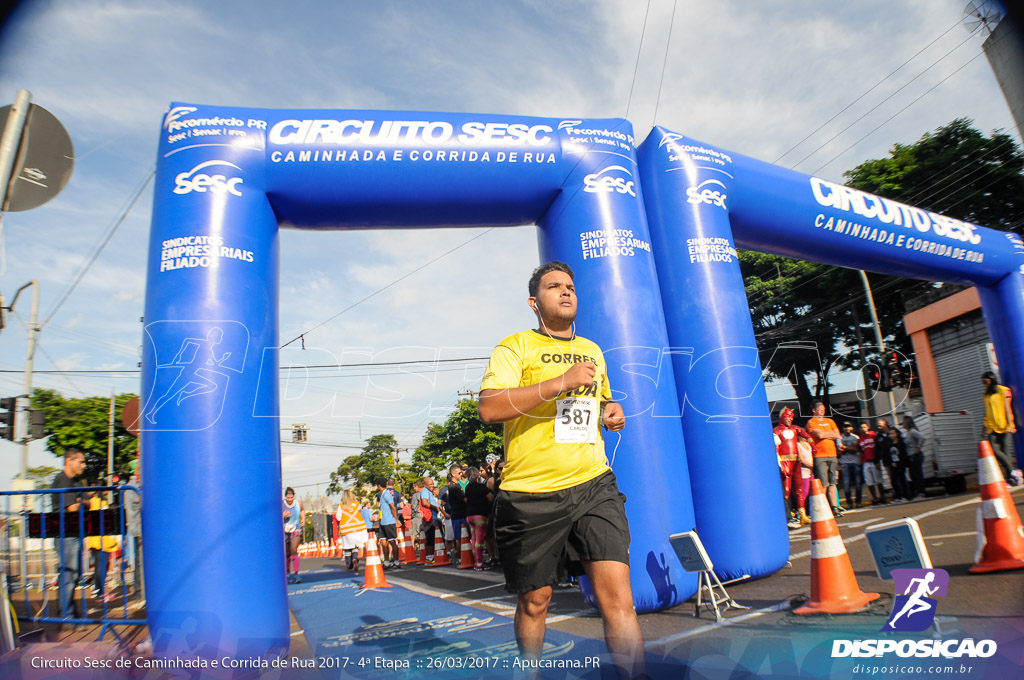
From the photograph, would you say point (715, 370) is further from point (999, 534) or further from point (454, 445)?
point (454, 445)

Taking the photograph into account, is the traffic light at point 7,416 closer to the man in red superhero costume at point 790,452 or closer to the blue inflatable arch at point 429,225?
the blue inflatable arch at point 429,225

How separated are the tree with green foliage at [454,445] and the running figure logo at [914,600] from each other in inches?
199

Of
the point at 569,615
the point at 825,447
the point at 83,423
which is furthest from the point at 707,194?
the point at 83,423

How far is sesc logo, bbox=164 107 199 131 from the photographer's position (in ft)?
15.4

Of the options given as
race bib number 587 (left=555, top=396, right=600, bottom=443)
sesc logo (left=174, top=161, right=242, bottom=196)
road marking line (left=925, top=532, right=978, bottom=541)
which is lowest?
road marking line (left=925, top=532, right=978, bottom=541)

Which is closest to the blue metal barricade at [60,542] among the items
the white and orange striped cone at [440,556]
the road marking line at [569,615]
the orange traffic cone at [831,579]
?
the road marking line at [569,615]

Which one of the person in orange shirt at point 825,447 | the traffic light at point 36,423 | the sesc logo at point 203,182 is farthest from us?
the person in orange shirt at point 825,447

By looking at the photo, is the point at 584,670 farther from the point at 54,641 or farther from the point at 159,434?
the point at 54,641

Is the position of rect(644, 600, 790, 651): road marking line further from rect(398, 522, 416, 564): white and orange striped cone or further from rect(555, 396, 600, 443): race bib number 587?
rect(398, 522, 416, 564): white and orange striped cone

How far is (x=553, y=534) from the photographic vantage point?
2619mm

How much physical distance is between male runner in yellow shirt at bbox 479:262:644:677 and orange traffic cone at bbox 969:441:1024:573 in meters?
3.12

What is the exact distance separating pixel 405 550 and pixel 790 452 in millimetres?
8566

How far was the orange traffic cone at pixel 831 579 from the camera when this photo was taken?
3.64 m

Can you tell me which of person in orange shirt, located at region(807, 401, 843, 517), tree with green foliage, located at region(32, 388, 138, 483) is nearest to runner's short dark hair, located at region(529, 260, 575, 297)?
person in orange shirt, located at region(807, 401, 843, 517)
